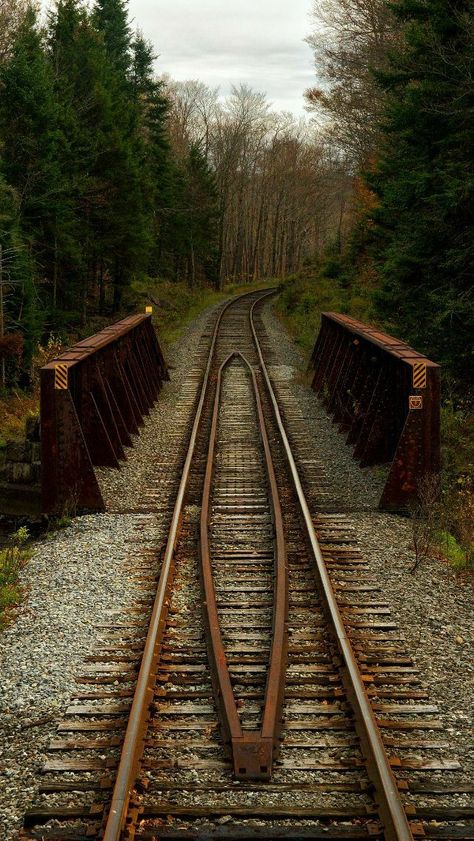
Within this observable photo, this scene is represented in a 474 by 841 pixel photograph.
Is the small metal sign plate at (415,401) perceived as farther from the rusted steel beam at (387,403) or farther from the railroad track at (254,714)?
the railroad track at (254,714)

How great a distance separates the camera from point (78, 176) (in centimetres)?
3438

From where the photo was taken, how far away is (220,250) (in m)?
62.4

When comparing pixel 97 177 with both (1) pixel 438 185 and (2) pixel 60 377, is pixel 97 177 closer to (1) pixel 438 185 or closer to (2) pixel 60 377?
(1) pixel 438 185

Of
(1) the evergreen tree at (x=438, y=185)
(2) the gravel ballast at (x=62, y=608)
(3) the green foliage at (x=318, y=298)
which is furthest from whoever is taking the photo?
(3) the green foliage at (x=318, y=298)

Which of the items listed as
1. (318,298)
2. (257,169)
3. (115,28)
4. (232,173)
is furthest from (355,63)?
(257,169)

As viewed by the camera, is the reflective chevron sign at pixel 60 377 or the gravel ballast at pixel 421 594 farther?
the reflective chevron sign at pixel 60 377

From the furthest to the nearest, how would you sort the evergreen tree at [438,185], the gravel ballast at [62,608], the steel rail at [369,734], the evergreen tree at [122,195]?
the evergreen tree at [122,195] < the evergreen tree at [438,185] < the gravel ballast at [62,608] < the steel rail at [369,734]

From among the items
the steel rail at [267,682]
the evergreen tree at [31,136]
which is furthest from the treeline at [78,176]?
the steel rail at [267,682]

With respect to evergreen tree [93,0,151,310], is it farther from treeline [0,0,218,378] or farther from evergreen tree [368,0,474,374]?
evergreen tree [368,0,474,374]

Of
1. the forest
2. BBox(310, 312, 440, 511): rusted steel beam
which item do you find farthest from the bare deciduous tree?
BBox(310, 312, 440, 511): rusted steel beam

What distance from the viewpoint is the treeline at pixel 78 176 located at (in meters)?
27.7

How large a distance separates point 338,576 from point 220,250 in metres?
56.5

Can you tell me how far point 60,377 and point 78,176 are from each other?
26.8m

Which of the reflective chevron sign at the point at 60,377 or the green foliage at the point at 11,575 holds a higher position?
the reflective chevron sign at the point at 60,377
